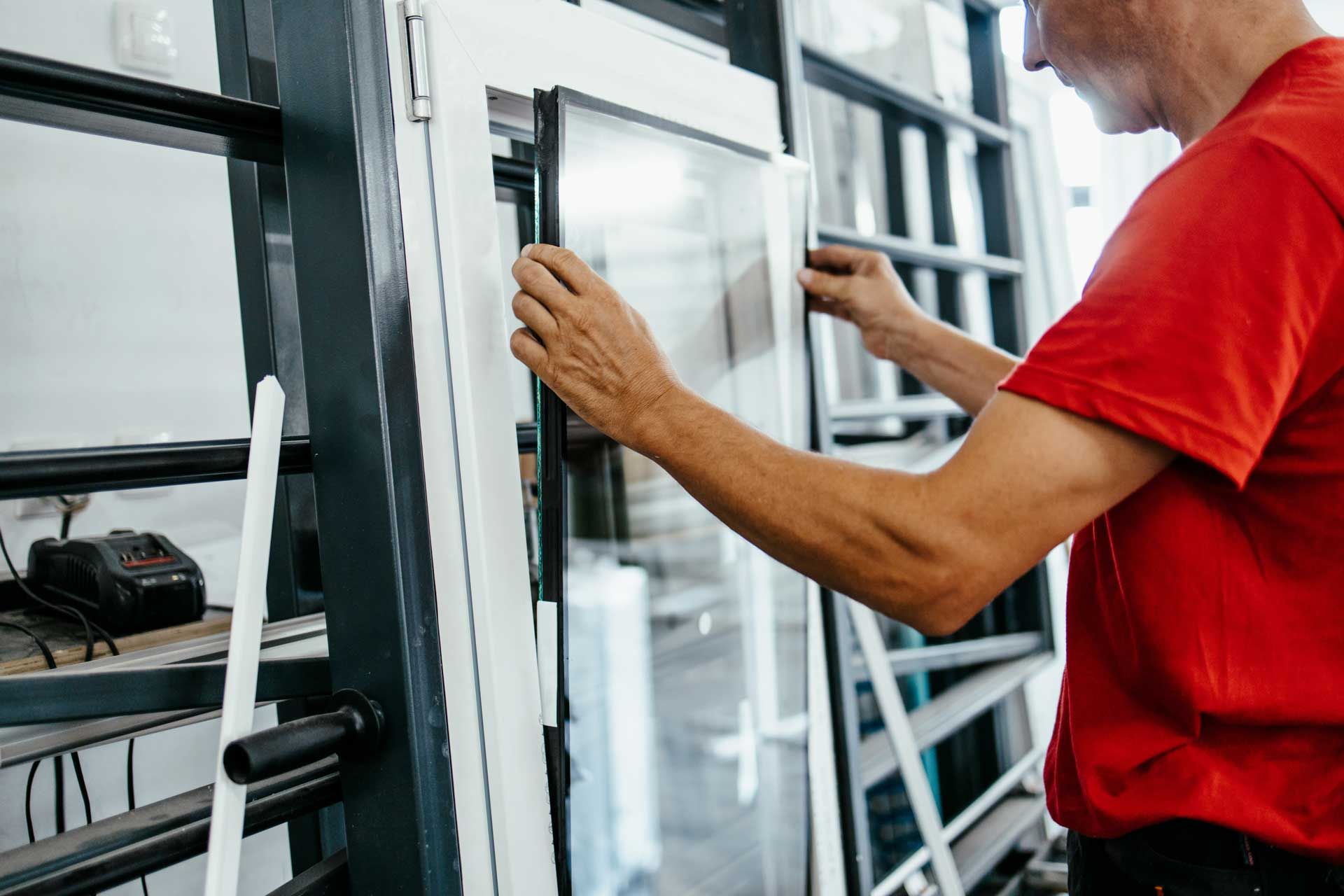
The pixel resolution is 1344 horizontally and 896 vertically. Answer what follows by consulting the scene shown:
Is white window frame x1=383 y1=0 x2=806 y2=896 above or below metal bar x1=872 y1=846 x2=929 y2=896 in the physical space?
above

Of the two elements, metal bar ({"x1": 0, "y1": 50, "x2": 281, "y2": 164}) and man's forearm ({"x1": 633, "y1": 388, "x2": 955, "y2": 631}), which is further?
man's forearm ({"x1": 633, "y1": 388, "x2": 955, "y2": 631})

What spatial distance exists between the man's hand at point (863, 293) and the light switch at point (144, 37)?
2.90 feet

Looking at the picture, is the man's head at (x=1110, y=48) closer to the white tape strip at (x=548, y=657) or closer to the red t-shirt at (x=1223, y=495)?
the red t-shirt at (x=1223, y=495)

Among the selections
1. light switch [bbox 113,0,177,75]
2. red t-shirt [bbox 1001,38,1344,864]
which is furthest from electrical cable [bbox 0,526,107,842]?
red t-shirt [bbox 1001,38,1344,864]

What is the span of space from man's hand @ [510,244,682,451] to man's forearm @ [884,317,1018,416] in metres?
0.60

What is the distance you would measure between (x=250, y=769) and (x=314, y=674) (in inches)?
7.1

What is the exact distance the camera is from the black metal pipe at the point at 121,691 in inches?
24.1

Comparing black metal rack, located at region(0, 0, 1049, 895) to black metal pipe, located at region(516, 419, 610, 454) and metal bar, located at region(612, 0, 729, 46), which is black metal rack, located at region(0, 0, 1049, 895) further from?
metal bar, located at region(612, 0, 729, 46)

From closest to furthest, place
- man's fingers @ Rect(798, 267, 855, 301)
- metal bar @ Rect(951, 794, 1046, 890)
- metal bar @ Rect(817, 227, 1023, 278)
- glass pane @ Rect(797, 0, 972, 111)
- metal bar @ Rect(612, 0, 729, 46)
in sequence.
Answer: man's fingers @ Rect(798, 267, 855, 301)
metal bar @ Rect(612, 0, 729, 46)
metal bar @ Rect(817, 227, 1023, 278)
metal bar @ Rect(951, 794, 1046, 890)
glass pane @ Rect(797, 0, 972, 111)

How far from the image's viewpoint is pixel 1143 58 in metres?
0.82

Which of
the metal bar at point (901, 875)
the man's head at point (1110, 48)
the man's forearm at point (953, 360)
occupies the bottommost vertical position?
the metal bar at point (901, 875)

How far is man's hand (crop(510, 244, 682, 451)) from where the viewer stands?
78 cm

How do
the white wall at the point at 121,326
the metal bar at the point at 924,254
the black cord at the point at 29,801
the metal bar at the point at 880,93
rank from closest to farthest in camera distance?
1. the black cord at the point at 29,801
2. the white wall at the point at 121,326
3. the metal bar at the point at 880,93
4. the metal bar at the point at 924,254

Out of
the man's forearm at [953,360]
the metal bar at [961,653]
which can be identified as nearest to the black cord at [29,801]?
the man's forearm at [953,360]
